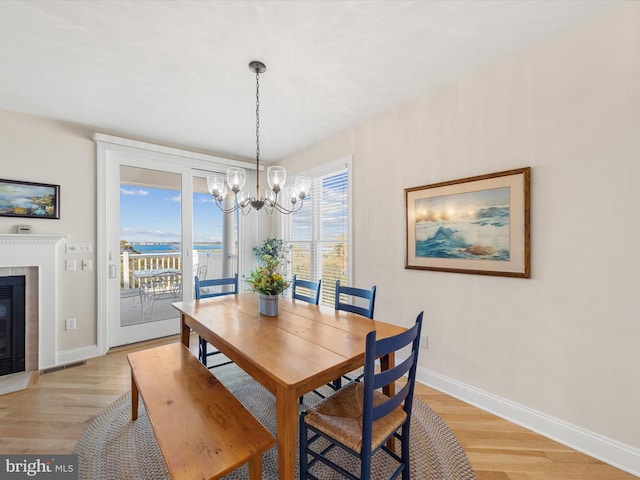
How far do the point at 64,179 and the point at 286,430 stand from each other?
3.64 meters

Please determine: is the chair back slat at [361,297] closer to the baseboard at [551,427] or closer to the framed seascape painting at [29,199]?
the baseboard at [551,427]

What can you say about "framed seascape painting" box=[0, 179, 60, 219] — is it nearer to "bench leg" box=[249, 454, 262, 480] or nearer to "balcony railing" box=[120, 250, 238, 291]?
"balcony railing" box=[120, 250, 238, 291]

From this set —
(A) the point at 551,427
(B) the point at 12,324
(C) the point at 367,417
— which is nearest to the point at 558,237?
(A) the point at 551,427

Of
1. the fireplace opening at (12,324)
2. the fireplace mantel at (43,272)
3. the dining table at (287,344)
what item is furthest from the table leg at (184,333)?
the fireplace opening at (12,324)

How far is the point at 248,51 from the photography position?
1979mm

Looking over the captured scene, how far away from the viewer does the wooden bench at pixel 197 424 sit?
112 cm

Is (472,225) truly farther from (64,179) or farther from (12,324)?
(12,324)

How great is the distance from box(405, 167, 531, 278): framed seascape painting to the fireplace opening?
13.1 ft

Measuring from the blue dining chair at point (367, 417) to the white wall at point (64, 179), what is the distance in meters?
3.20

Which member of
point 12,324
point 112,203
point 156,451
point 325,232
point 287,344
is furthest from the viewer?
point 325,232

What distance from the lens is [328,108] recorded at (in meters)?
2.85

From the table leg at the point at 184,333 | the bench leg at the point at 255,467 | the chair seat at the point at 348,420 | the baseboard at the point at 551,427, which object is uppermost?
the table leg at the point at 184,333

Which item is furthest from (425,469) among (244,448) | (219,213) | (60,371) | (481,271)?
(219,213)

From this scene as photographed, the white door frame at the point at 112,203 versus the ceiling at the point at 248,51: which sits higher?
the ceiling at the point at 248,51
